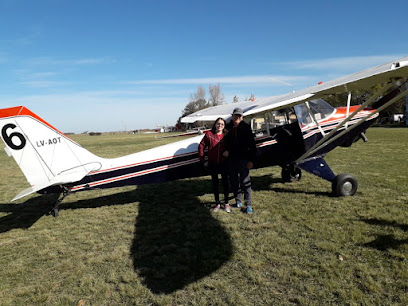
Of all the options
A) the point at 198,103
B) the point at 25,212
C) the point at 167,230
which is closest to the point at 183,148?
the point at 167,230

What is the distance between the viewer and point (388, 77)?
3748mm

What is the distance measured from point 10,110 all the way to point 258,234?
4582 millimetres

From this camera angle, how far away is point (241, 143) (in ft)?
15.6

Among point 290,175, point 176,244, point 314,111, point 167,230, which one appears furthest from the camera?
point 290,175

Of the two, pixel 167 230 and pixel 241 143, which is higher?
pixel 241 143

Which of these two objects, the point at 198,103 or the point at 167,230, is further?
the point at 198,103

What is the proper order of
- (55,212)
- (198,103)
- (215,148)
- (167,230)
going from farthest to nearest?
(198,103)
(55,212)
(215,148)
(167,230)

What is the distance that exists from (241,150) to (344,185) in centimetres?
245

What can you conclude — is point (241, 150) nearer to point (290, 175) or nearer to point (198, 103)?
point (290, 175)

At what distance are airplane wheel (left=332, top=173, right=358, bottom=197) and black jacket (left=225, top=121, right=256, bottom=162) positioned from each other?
2036 mm

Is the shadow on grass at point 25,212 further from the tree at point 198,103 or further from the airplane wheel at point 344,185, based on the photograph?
the tree at point 198,103

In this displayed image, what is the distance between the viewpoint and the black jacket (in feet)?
15.6

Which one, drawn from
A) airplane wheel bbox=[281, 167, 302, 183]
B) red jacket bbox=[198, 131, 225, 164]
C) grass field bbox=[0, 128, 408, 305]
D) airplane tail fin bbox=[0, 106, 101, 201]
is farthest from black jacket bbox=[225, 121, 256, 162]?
airplane tail fin bbox=[0, 106, 101, 201]

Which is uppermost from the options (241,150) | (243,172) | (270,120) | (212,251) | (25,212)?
(270,120)
